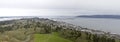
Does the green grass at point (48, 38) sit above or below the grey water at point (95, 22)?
below

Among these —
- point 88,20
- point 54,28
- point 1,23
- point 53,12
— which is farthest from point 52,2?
point 1,23

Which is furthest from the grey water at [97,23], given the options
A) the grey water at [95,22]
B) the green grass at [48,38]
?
the green grass at [48,38]

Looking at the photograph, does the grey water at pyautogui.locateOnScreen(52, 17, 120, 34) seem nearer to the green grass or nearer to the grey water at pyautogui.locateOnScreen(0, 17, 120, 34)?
the grey water at pyautogui.locateOnScreen(0, 17, 120, 34)

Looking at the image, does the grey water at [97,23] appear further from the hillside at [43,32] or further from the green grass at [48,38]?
the green grass at [48,38]

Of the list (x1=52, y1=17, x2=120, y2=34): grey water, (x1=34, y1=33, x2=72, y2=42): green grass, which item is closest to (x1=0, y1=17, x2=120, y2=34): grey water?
(x1=52, y1=17, x2=120, y2=34): grey water

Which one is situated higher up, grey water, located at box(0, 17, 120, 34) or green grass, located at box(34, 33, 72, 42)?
grey water, located at box(0, 17, 120, 34)

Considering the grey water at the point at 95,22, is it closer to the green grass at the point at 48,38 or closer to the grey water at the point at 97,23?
the grey water at the point at 97,23

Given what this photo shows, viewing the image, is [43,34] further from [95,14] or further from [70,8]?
[95,14]
